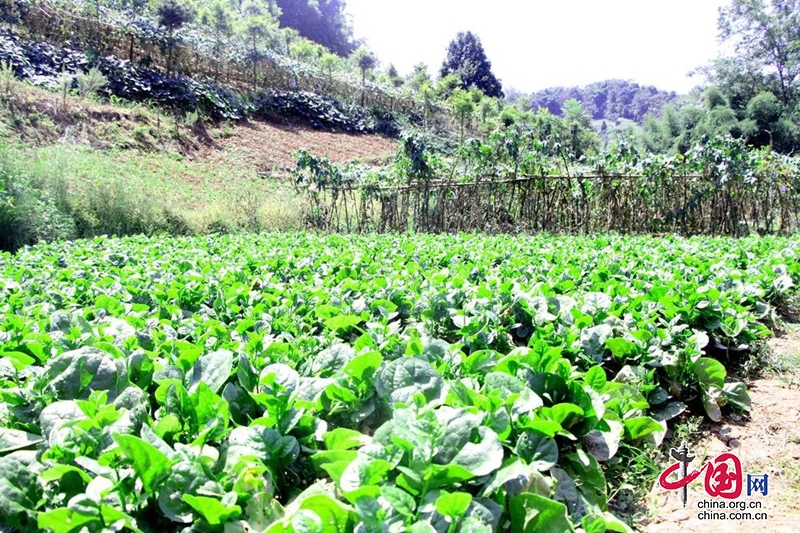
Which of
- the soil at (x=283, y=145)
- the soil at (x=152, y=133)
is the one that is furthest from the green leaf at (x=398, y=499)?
the soil at (x=283, y=145)

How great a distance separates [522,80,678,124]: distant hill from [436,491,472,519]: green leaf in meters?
138

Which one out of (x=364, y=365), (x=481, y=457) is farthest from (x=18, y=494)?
(x=481, y=457)

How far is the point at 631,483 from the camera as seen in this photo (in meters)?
1.90

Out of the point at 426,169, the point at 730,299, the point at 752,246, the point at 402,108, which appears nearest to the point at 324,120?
the point at 402,108

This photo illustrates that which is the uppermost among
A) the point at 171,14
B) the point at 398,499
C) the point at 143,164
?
the point at 171,14

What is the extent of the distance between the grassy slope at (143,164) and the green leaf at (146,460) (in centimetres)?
1128

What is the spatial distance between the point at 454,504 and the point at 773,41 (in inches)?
1898

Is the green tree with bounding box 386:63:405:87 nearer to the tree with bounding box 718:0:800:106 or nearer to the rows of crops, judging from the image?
the tree with bounding box 718:0:800:106

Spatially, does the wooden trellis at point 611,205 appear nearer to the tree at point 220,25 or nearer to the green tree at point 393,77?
the tree at point 220,25

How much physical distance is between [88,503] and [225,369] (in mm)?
541

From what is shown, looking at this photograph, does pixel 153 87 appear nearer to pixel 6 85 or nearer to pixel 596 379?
pixel 6 85

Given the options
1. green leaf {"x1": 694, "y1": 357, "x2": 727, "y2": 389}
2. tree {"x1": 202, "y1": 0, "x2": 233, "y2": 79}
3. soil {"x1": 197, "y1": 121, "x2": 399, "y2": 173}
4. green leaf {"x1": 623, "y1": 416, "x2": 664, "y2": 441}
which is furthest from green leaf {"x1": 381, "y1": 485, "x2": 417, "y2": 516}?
tree {"x1": 202, "y1": 0, "x2": 233, "y2": 79}

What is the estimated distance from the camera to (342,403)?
4.72ft

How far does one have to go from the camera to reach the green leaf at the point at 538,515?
106 centimetres
